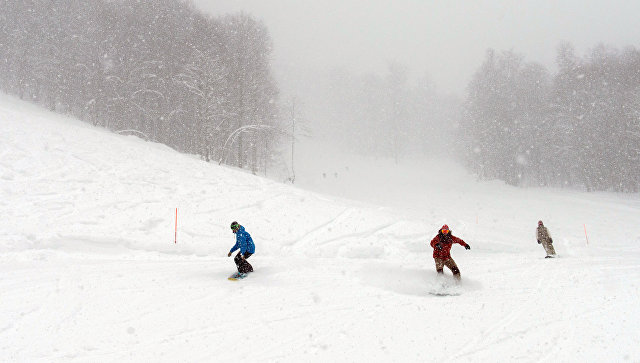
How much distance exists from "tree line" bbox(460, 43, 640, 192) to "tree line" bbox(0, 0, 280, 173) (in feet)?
89.9

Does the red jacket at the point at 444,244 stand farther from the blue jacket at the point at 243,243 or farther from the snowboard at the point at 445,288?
the blue jacket at the point at 243,243

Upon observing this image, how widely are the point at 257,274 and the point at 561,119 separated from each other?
130 ft

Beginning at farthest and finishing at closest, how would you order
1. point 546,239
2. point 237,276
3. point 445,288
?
point 546,239 < point 237,276 < point 445,288

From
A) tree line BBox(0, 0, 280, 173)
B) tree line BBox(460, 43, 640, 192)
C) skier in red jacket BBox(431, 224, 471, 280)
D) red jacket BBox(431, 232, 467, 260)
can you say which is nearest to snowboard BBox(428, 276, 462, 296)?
skier in red jacket BBox(431, 224, 471, 280)

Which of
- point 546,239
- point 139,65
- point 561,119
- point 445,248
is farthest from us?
point 561,119

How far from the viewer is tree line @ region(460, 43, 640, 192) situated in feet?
111

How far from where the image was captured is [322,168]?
4934cm

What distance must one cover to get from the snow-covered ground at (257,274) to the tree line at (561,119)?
16062 mm

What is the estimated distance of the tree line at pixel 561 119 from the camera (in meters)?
Result: 33.8

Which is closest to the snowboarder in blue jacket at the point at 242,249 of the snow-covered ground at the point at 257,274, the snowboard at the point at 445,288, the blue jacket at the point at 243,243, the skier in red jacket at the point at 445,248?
the blue jacket at the point at 243,243

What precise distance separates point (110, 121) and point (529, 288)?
3522 centimetres

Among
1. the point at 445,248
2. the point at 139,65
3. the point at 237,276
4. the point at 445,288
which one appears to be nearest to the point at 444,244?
the point at 445,248

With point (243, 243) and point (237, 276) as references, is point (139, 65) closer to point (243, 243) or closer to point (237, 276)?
point (243, 243)

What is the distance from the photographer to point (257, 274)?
31.9 ft
